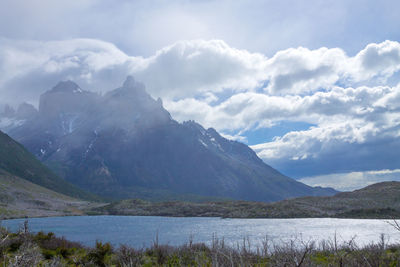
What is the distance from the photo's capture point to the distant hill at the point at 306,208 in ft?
316

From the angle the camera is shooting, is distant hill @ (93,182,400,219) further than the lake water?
Yes

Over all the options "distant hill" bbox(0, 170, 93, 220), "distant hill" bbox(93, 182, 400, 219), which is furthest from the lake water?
"distant hill" bbox(0, 170, 93, 220)

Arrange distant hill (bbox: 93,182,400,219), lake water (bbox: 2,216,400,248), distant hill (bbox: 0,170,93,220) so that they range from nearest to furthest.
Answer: lake water (bbox: 2,216,400,248) < distant hill (bbox: 93,182,400,219) < distant hill (bbox: 0,170,93,220)

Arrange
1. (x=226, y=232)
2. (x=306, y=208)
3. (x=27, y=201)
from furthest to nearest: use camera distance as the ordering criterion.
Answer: (x=27, y=201), (x=306, y=208), (x=226, y=232)

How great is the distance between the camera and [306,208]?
360 feet

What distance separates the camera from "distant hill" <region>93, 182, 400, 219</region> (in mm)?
96262

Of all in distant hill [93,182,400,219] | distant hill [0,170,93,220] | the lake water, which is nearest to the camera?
the lake water

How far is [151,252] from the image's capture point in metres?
25.9

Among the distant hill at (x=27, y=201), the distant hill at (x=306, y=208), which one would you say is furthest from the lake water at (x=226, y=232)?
the distant hill at (x=27, y=201)

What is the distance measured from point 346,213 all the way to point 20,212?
343ft

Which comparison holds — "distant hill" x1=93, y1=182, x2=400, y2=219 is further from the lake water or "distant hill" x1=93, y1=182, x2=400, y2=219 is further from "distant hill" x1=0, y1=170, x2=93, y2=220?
the lake water

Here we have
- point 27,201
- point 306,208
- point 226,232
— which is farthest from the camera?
point 27,201

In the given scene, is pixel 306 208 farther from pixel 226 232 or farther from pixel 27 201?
pixel 27 201

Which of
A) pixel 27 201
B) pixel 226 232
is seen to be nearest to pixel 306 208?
pixel 226 232
